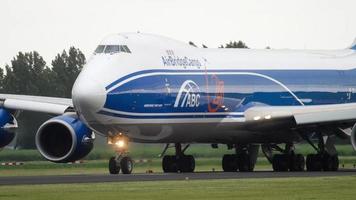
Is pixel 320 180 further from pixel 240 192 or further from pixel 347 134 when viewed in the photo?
pixel 347 134

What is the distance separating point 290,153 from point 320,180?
11.9m

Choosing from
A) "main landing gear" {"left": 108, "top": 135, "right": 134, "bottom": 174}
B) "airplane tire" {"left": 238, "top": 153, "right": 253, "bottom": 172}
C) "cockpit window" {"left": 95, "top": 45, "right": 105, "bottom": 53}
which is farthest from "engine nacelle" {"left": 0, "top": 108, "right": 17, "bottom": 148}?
"airplane tire" {"left": 238, "top": 153, "right": 253, "bottom": 172}

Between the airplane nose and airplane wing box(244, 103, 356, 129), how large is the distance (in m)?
7.28

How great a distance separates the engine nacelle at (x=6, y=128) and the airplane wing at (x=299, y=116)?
8.84 meters

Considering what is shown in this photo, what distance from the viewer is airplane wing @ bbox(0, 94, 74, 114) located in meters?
49.8

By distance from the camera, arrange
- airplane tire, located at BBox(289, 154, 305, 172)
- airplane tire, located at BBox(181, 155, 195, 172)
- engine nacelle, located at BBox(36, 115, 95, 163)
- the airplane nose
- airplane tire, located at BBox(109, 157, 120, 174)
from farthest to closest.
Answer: airplane tire, located at BBox(289, 154, 305, 172) < airplane tire, located at BBox(181, 155, 195, 172) < engine nacelle, located at BBox(36, 115, 95, 163) < airplane tire, located at BBox(109, 157, 120, 174) < the airplane nose

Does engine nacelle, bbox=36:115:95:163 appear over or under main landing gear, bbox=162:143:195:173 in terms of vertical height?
over

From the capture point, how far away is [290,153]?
52000 millimetres

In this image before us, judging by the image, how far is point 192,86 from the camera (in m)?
49.0

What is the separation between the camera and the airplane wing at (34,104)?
49844 millimetres

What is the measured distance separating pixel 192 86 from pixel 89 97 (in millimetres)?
5285

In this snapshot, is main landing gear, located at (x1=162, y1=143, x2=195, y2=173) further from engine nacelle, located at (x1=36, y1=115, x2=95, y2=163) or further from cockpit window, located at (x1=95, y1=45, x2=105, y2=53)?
cockpit window, located at (x1=95, y1=45, x2=105, y2=53)

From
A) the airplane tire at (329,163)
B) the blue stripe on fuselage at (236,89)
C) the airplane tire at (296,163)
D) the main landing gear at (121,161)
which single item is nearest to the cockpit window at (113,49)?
the blue stripe on fuselage at (236,89)

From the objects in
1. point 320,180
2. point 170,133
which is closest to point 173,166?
point 170,133
